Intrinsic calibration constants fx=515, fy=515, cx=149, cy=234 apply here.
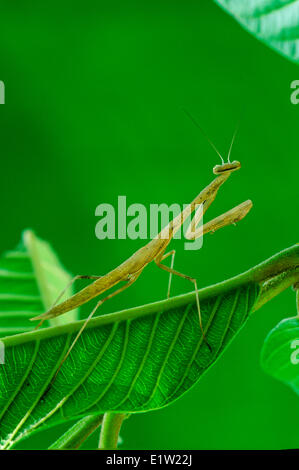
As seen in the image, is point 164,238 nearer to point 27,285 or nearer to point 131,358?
point 27,285

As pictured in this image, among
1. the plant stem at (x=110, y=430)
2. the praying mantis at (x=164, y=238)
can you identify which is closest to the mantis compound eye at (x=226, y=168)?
the praying mantis at (x=164, y=238)

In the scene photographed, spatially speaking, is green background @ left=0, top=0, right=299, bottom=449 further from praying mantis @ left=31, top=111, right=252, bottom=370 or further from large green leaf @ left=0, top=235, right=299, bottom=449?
large green leaf @ left=0, top=235, right=299, bottom=449

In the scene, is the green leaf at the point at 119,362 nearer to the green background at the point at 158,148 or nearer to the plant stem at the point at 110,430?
the plant stem at the point at 110,430

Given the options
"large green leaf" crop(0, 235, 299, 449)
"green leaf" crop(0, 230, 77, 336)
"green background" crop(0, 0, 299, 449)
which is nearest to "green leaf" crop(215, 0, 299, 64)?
"large green leaf" crop(0, 235, 299, 449)

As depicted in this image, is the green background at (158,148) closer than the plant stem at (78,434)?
No

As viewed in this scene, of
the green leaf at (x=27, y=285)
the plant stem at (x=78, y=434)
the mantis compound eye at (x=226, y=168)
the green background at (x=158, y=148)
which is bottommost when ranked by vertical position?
the plant stem at (x=78, y=434)

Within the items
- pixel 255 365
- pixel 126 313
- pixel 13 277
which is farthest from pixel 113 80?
pixel 126 313

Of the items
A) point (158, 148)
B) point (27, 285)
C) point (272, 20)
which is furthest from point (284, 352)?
point (158, 148)
